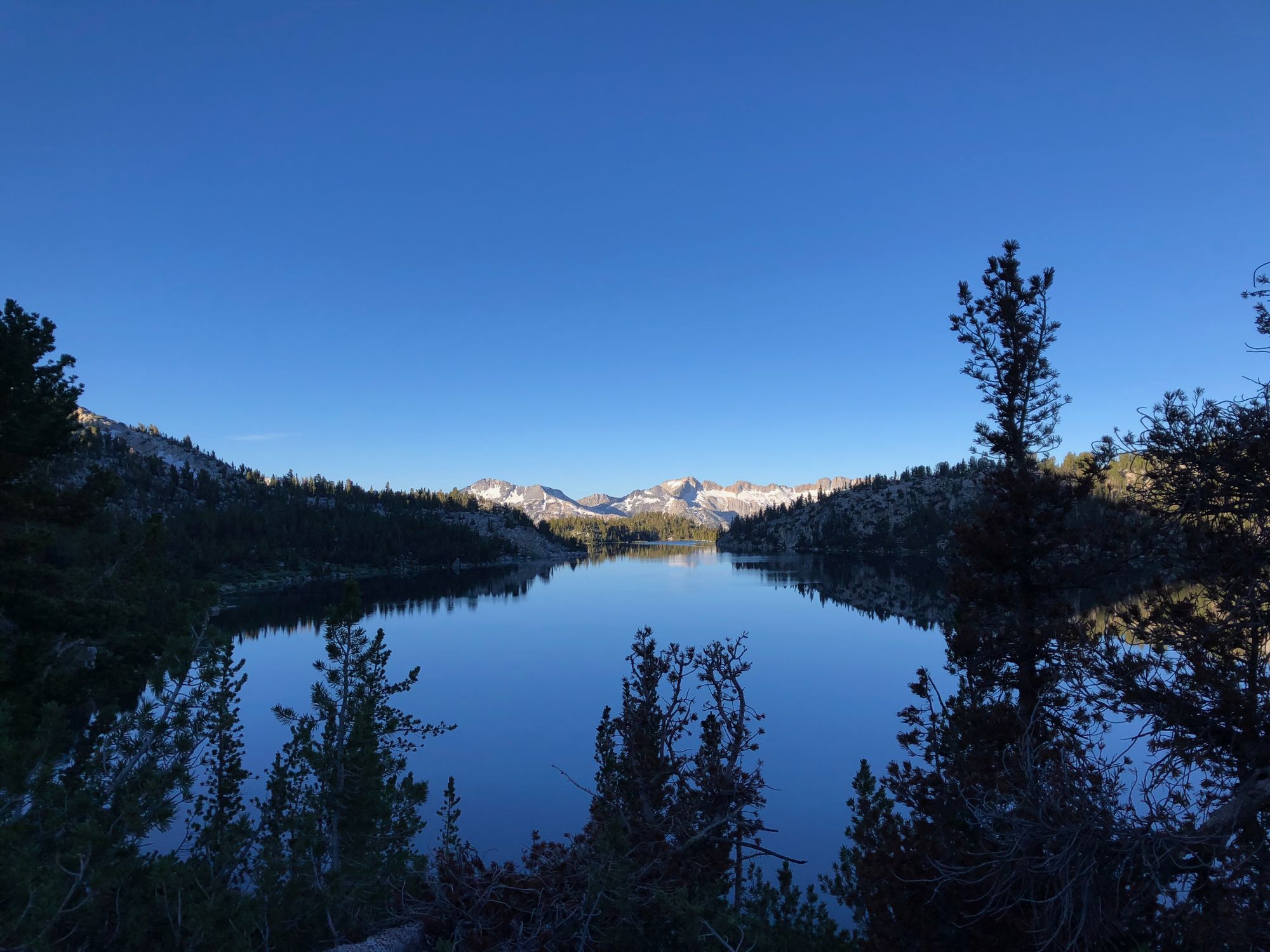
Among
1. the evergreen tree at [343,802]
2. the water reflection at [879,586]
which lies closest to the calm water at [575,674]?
the water reflection at [879,586]

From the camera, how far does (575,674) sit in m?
60.0

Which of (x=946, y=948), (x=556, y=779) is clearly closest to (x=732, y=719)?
(x=946, y=948)

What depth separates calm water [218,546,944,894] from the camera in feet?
102

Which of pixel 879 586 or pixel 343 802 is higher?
pixel 343 802

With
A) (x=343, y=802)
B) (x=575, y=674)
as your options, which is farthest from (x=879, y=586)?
(x=343, y=802)

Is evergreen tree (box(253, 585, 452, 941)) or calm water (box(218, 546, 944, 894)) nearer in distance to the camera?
evergreen tree (box(253, 585, 452, 941))

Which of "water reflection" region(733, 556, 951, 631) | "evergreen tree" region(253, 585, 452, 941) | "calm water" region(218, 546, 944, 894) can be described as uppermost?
"evergreen tree" region(253, 585, 452, 941)

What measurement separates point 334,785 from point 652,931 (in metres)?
12.5

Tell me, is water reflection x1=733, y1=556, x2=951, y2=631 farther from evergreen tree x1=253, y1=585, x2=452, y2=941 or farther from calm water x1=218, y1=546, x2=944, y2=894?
evergreen tree x1=253, y1=585, x2=452, y2=941

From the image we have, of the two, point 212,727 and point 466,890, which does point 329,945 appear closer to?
point 466,890

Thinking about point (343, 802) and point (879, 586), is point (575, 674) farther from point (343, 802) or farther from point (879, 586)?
point (879, 586)

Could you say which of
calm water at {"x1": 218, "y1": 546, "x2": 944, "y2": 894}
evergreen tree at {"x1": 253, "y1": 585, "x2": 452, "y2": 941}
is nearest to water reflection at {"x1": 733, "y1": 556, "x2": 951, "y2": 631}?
calm water at {"x1": 218, "y1": 546, "x2": 944, "y2": 894}

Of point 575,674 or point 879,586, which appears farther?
point 879,586

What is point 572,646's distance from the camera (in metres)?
73.2
